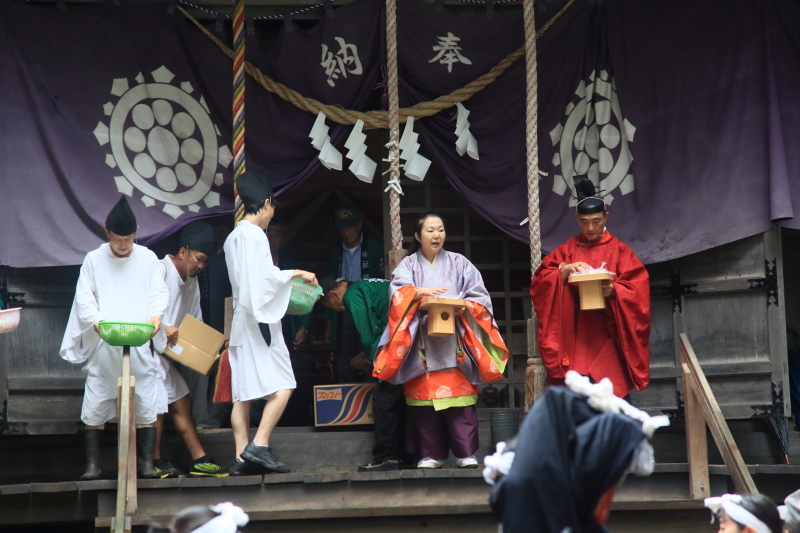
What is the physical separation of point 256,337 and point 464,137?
239 centimetres

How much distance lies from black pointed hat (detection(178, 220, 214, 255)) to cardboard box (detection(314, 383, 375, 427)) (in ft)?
4.51

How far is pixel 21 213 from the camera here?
6598 mm

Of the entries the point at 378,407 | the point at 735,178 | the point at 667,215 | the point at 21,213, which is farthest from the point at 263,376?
the point at 735,178

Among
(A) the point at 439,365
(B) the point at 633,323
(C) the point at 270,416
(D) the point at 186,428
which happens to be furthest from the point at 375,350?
(B) the point at 633,323

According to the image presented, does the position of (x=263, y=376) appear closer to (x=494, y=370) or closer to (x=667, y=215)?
(x=494, y=370)

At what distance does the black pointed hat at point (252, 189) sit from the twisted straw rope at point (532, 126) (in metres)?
1.91

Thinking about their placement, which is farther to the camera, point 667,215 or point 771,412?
point 667,215

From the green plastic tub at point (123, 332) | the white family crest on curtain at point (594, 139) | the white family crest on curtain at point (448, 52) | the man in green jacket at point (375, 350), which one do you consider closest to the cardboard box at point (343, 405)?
the man in green jacket at point (375, 350)

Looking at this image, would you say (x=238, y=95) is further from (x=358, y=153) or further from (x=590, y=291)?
(x=590, y=291)

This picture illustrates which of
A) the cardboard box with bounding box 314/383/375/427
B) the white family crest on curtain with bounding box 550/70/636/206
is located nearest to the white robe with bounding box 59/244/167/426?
the cardboard box with bounding box 314/383/375/427

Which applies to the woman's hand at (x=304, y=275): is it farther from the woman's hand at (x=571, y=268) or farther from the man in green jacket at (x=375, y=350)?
the woman's hand at (x=571, y=268)

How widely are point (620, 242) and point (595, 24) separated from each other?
6.47 feet

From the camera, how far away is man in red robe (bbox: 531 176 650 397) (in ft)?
20.4

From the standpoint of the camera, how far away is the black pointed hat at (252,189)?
6.34 metres
